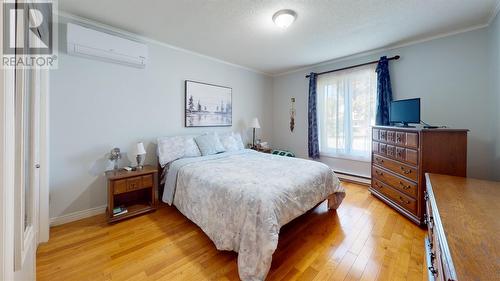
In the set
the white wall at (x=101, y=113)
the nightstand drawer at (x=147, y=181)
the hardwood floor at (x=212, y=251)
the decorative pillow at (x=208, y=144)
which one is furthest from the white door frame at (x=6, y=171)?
the decorative pillow at (x=208, y=144)

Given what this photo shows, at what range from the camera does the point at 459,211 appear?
0.95 m

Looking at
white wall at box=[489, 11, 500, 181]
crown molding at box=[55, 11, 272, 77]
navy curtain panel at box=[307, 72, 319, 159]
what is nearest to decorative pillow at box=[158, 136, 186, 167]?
crown molding at box=[55, 11, 272, 77]

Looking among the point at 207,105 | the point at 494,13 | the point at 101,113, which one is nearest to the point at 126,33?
the point at 101,113

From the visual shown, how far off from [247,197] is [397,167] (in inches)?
87.1

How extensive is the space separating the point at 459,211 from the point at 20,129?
222 centimetres

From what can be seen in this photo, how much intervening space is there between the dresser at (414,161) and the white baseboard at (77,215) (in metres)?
3.89

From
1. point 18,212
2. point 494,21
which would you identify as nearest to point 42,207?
point 18,212

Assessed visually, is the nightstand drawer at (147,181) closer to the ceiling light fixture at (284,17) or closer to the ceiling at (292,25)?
the ceiling at (292,25)

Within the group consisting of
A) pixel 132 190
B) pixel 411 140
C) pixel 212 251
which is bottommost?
pixel 212 251

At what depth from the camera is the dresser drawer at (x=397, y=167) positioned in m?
2.30

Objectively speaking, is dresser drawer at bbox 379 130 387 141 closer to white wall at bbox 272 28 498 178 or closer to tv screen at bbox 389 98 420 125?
tv screen at bbox 389 98 420 125

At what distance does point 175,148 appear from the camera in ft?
9.39

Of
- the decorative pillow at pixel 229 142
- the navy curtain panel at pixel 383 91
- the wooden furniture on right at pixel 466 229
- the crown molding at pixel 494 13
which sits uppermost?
the crown molding at pixel 494 13

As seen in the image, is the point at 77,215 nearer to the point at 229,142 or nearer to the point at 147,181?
the point at 147,181
